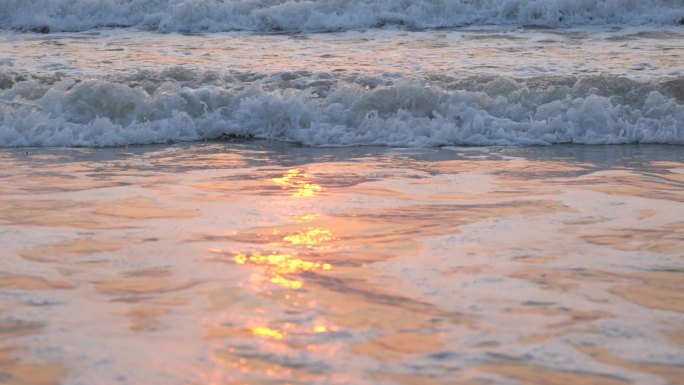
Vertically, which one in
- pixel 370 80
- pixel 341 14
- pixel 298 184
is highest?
pixel 341 14

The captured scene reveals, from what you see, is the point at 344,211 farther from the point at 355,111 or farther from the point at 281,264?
the point at 355,111

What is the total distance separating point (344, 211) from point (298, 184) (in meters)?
0.88

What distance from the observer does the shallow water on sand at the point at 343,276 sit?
281 centimetres

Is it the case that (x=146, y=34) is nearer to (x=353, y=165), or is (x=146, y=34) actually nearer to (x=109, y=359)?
(x=353, y=165)

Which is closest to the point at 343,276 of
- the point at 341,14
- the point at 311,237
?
the point at 311,237

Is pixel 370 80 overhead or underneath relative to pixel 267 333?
overhead

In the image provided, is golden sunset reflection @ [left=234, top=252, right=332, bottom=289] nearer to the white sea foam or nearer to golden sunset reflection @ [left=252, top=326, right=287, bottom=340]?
golden sunset reflection @ [left=252, top=326, right=287, bottom=340]

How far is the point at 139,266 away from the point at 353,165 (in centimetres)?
262

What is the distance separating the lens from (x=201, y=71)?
8.82 meters

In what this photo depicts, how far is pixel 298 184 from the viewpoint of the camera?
217 inches

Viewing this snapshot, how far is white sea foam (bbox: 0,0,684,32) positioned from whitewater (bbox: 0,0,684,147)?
0.03 meters

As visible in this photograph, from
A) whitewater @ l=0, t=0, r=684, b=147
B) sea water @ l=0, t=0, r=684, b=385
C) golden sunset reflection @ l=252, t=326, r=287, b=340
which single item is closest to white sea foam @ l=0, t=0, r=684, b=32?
whitewater @ l=0, t=0, r=684, b=147

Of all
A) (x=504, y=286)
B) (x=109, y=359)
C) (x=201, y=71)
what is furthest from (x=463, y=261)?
(x=201, y=71)

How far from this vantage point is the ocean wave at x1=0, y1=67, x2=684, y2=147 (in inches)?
291
